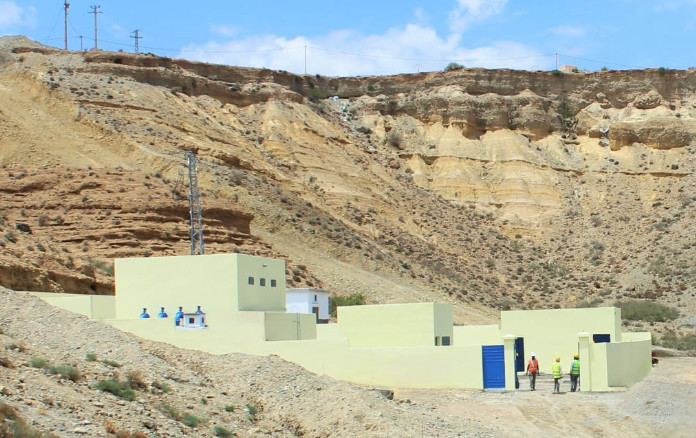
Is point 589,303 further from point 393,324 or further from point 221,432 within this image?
point 221,432

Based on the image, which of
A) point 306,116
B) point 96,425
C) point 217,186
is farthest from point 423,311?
point 306,116

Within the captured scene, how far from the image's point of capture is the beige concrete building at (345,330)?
27.1m

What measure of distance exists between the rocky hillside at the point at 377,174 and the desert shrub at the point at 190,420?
16.4 meters

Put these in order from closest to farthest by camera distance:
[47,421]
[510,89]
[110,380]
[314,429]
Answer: [47,421] < [110,380] < [314,429] < [510,89]

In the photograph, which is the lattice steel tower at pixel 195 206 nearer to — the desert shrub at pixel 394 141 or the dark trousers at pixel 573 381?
the dark trousers at pixel 573 381

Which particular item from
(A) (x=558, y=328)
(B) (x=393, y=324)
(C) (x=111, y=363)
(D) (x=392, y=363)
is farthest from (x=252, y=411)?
(A) (x=558, y=328)

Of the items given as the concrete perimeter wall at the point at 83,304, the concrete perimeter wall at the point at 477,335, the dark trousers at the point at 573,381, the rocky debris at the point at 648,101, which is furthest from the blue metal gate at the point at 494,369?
the rocky debris at the point at 648,101

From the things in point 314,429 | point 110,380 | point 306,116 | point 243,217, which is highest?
point 306,116

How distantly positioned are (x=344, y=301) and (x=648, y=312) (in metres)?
16.8

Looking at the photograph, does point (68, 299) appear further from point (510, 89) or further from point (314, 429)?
point (510, 89)

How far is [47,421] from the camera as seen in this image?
15.4 meters

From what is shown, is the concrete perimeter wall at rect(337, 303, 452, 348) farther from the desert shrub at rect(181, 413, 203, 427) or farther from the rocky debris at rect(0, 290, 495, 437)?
the desert shrub at rect(181, 413, 203, 427)

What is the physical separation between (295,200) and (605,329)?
2380 centimetres

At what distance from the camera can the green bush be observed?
42688 millimetres
